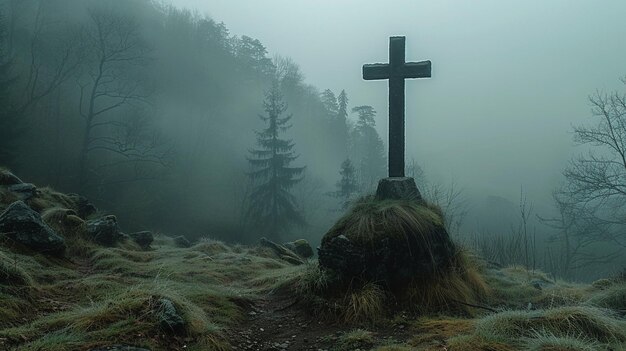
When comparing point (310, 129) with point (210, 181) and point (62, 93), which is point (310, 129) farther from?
point (62, 93)

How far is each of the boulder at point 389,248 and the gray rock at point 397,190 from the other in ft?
1.61

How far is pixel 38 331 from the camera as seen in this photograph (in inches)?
156

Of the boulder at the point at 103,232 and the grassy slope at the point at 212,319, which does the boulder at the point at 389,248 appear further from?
the boulder at the point at 103,232

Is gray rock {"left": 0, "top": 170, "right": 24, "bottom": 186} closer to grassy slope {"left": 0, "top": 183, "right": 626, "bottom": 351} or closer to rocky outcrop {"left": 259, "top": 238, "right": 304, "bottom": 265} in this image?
grassy slope {"left": 0, "top": 183, "right": 626, "bottom": 351}

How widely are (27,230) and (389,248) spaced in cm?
618

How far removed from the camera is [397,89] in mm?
8070

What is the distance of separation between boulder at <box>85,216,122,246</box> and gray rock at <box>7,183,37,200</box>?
214 cm

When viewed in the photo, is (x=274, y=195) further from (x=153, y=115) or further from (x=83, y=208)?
(x=83, y=208)

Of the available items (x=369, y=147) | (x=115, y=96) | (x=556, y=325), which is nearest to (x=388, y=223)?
(x=556, y=325)

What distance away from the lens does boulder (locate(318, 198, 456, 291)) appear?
237 inches

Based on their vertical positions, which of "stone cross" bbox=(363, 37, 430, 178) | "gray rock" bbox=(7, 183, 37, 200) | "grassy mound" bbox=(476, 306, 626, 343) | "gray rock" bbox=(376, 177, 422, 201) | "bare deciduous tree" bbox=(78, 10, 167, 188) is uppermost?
"bare deciduous tree" bbox=(78, 10, 167, 188)

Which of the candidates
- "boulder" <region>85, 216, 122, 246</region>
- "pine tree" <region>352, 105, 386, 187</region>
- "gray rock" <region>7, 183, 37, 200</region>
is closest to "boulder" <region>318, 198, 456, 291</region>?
"boulder" <region>85, 216, 122, 246</region>

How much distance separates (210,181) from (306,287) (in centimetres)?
3947

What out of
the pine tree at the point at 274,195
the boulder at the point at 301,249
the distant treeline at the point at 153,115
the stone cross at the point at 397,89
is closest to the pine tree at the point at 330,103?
the distant treeline at the point at 153,115
